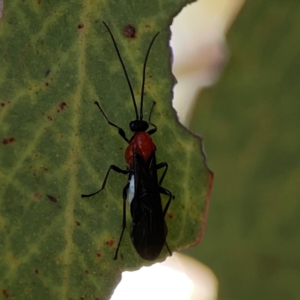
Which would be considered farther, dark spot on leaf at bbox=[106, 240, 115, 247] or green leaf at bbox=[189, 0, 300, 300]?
green leaf at bbox=[189, 0, 300, 300]

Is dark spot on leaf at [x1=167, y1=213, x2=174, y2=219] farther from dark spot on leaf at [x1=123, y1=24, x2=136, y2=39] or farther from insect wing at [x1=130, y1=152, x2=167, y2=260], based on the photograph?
dark spot on leaf at [x1=123, y1=24, x2=136, y2=39]

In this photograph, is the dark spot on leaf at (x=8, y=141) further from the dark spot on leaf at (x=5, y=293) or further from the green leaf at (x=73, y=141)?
the dark spot on leaf at (x=5, y=293)

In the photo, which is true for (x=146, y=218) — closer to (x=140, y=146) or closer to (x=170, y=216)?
(x=170, y=216)

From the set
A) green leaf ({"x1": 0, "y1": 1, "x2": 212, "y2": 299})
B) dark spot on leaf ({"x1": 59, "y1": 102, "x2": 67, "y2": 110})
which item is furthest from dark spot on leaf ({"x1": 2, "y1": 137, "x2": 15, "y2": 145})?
dark spot on leaf ({"x1": 59, "y1": 102, "x2": 67, "y2": 110})

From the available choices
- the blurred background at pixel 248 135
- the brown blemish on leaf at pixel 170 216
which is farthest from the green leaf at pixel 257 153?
the brown blemish on leaf at pixel 170 216

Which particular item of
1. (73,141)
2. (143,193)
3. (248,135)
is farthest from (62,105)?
(248,135)

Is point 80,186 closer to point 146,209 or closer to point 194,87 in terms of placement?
point 146,209
